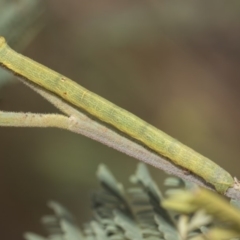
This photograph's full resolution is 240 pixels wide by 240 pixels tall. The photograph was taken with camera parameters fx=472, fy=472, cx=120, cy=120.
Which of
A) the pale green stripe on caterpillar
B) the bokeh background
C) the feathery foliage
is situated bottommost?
the feathery foliage

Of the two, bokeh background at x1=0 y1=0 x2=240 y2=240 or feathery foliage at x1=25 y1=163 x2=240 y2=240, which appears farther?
bokeh background at x1=0 y1=0 x2=240 y2=240

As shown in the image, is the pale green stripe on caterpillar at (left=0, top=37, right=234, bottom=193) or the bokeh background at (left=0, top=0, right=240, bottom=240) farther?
the bokeh background at (left=0, top=0, right=240, bottom=240)

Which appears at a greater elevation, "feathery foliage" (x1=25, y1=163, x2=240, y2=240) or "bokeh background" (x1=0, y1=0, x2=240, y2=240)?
"bokeh background" (x1=0, y1=0, x2=240, y2=240)

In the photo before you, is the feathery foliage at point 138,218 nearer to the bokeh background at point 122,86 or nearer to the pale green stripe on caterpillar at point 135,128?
the pale green stripe on caterpillar at point 135,128

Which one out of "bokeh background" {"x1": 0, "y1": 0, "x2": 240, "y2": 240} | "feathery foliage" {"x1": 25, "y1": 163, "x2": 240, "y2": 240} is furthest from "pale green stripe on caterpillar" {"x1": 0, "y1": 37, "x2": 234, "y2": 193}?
"bokeh background" {"x1": 0, "y1": 0, "x2": 240, "y2": 240}

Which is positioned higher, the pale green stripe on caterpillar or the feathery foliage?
the pale green stripe on caterpillar

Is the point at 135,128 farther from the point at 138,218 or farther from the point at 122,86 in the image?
the point at 122,86

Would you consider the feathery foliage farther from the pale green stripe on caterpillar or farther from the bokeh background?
the bokeh background

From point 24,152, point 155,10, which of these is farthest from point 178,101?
point 24,152
